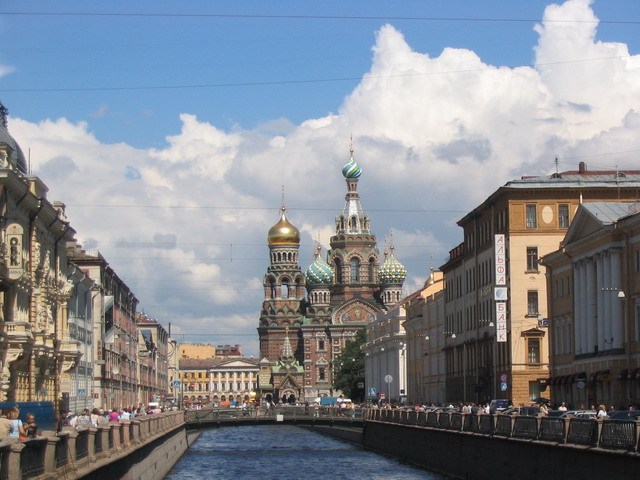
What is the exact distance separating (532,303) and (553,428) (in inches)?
1903

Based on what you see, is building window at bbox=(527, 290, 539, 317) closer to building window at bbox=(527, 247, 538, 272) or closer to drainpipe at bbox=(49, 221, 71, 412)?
building window at bbox=(527, 247, 538, 272)

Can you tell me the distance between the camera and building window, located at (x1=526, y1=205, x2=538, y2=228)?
84812mm

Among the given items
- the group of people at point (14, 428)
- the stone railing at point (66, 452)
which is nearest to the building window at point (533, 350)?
the stone railing at point (66, 452)

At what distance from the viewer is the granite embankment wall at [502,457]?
104 feet

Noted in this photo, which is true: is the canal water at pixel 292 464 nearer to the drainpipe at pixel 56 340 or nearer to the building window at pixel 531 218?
the drainpipe at pixel 56 340

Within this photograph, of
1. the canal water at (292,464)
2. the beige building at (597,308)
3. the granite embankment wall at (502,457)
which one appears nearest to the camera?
the granite embankment wall at (502,457)

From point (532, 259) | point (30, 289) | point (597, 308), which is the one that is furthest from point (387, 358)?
point (30, 289)

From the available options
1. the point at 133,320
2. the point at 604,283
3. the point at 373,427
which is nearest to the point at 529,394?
the point at 373,427

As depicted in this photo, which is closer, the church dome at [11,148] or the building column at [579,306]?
the church dome at [11,148]

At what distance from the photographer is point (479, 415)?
163ft

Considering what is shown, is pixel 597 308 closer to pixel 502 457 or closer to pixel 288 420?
pixel 502 457

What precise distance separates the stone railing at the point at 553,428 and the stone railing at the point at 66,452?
11.5 metres

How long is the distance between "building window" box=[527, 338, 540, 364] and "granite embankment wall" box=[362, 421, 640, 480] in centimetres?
1245

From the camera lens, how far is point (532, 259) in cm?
8506
